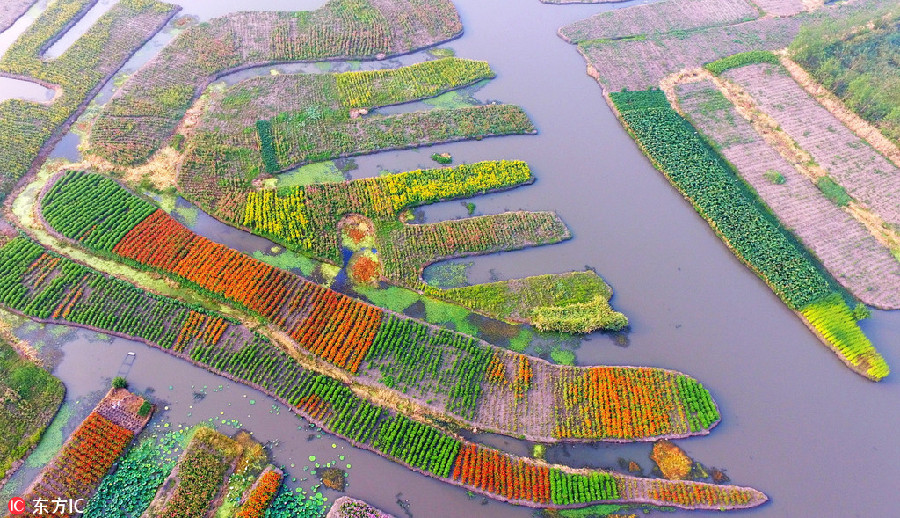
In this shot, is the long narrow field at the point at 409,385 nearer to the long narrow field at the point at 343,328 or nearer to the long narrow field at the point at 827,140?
the long narrow field at the point at 343,328

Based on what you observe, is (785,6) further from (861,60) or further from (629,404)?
(629,404)

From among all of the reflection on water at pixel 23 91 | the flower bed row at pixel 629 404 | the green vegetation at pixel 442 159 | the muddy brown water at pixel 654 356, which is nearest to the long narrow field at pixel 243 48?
the muddy brown water at pixel 654 356

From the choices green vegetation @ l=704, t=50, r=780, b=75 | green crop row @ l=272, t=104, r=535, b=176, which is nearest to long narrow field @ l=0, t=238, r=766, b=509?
green crop row @ l=272, t=104, r=535, b=176

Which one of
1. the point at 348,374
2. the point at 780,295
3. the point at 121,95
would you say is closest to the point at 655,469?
the point at 780,295

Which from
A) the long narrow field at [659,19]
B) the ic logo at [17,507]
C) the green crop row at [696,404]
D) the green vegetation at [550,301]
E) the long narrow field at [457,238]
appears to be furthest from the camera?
the long narrow field at [659,19]

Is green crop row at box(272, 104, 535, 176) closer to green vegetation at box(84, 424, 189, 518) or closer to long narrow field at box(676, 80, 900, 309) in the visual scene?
long narrow field at box(676, 80, 900, 309)

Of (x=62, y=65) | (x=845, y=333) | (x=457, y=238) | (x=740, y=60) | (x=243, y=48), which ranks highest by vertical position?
(x=740, y=60)

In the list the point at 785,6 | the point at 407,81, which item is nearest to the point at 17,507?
→ the point at 407,81
